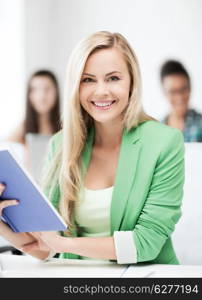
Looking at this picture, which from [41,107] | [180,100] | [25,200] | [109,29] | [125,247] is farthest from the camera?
[41,107]

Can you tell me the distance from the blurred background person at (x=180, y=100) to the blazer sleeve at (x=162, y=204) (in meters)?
1.75

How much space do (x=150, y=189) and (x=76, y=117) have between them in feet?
0.95

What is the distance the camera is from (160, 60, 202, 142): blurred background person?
116 inches

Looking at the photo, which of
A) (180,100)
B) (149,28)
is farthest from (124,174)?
(149,28)

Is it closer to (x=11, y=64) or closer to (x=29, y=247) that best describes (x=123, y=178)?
(x=29, y=247)

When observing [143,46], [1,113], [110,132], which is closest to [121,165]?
[110,132]

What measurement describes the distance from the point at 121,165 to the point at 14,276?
39 centimetres

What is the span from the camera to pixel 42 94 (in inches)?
134

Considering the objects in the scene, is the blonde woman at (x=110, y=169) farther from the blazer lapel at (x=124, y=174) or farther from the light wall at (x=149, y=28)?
the light wall at (x=149, y=28)

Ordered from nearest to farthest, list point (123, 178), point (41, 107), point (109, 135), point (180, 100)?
point (123, 178) → point (109, 135) → point (180, 100) → point (41, 107)

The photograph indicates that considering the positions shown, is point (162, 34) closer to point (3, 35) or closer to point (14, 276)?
point (3, 35)

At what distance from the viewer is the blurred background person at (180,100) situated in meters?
2.95

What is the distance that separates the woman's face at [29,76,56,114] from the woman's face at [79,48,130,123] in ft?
6.97

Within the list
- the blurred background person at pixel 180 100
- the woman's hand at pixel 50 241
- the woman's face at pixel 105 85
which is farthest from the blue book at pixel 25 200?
the blurred background person at pixel 180 100
